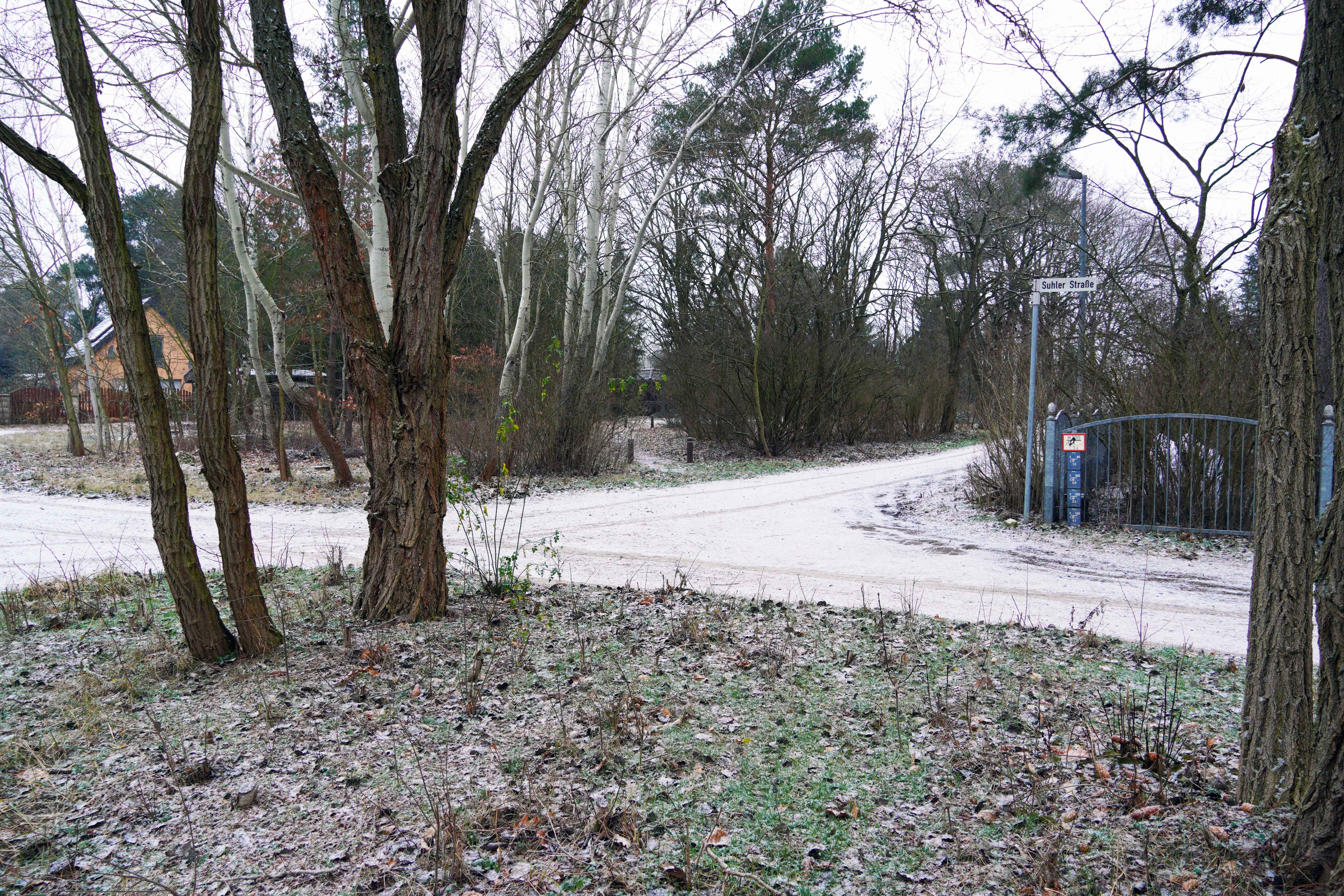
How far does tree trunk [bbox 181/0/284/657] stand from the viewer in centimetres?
404

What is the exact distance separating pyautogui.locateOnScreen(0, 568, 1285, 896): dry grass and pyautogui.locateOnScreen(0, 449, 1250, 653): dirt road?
1.26m

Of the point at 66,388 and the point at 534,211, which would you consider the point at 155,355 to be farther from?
the point at 66,388

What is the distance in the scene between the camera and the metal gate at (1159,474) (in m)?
9.12

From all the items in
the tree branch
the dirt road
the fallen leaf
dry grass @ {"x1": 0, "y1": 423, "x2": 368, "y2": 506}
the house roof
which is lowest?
the fallen leaf

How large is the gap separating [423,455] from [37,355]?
33.7 metres

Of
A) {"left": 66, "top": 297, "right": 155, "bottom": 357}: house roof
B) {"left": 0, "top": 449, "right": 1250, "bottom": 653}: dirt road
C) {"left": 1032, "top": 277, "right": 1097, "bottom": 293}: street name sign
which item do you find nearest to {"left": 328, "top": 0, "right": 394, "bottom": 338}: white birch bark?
{"left": 0, "top": 449, "right": 1250, "bottom": 653}: dirt road

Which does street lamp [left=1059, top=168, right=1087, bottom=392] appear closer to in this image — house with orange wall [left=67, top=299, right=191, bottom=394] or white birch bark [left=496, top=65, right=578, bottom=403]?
white birch bark [left=496, top=65, right=578, bottom=403]

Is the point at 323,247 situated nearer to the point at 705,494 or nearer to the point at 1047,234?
the point at 705,494

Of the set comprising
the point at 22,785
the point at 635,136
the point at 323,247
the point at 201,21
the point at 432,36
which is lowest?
the point at 22,785

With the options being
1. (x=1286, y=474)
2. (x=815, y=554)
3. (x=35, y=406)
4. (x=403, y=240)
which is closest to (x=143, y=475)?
(x=815, y=554)

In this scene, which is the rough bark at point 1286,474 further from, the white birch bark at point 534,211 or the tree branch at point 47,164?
the white birch bark at point 534,211

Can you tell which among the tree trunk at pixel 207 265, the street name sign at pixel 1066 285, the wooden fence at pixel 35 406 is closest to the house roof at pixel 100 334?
the wooden fence at pixel 35 406

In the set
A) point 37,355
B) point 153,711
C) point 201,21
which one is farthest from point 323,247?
point 37,355

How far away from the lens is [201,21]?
404cm
